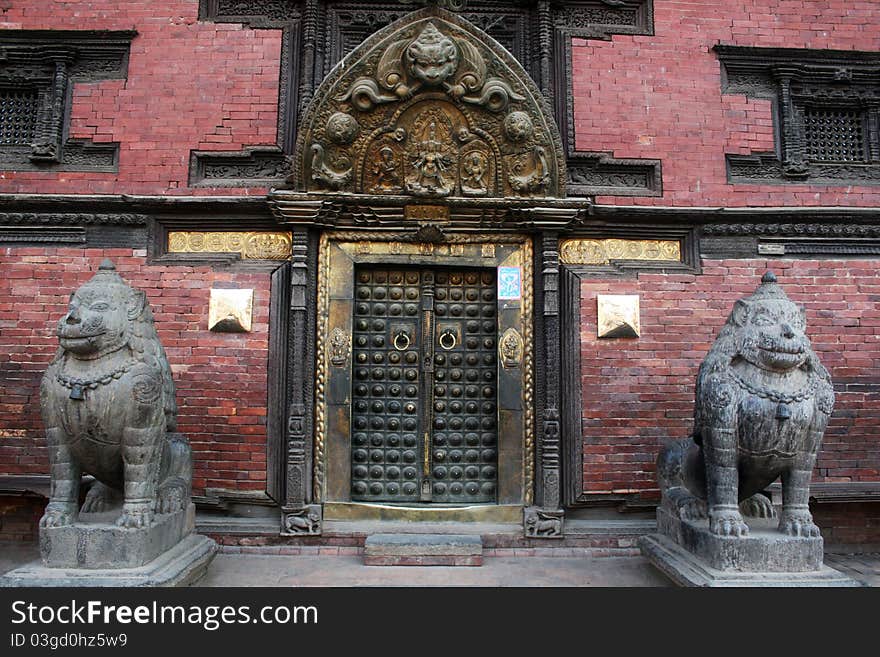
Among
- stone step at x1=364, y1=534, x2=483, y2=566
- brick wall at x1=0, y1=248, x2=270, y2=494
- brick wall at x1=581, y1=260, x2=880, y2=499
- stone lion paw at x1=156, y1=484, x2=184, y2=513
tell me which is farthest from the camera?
brick wall at x1=581, y1=260, x2=880, y2=499

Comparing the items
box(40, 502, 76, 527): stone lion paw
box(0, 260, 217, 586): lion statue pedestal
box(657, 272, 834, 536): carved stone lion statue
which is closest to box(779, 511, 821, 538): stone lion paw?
box(657, 272, 834, 536): carved stone lion statue

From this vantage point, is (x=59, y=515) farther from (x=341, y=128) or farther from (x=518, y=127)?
(x=518, y=127)

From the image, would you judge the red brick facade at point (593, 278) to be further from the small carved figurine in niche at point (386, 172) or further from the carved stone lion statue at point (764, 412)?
the carved stone lion statue at point (764, 412)

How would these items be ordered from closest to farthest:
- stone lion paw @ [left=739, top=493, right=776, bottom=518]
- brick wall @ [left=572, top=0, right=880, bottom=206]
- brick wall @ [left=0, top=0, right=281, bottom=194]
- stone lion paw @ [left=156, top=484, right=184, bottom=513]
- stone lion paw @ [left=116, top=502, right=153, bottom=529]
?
stone lion paw @ [left=116, top=502, right=153, bottom=529] → stone lion paw @ [left=156, top=484, right=184, bottom=513] → stone lion paw @ [left=739, top=493, right=776, bottom=518] → brick wall @ [left=0, top=0, right=281, bottom=194] → brick wall @ [left=572, top=0, right=880, bottom=206]

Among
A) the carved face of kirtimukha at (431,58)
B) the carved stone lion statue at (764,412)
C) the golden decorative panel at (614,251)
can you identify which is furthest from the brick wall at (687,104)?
the carved stone lion statue at (764,412)

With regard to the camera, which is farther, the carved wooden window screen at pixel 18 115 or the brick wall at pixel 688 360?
the carved wooden window screen at pixel 18 115

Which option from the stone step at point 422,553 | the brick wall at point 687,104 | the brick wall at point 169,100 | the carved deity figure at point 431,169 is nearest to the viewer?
the stone step at point 422,553

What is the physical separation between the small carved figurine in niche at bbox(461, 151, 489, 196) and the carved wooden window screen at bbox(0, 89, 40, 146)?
443cm

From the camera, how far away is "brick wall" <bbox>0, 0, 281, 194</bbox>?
6.43 metres

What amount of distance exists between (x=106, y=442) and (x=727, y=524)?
14.0 feet

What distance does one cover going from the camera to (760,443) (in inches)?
176

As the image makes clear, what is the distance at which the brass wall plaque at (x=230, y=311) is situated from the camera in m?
6.14

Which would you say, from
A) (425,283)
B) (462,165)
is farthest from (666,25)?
(425,283)

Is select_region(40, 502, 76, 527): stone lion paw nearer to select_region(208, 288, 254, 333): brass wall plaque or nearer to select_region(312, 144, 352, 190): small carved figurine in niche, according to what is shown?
select_region(208, 288, 254, 333): brass wall plaque
